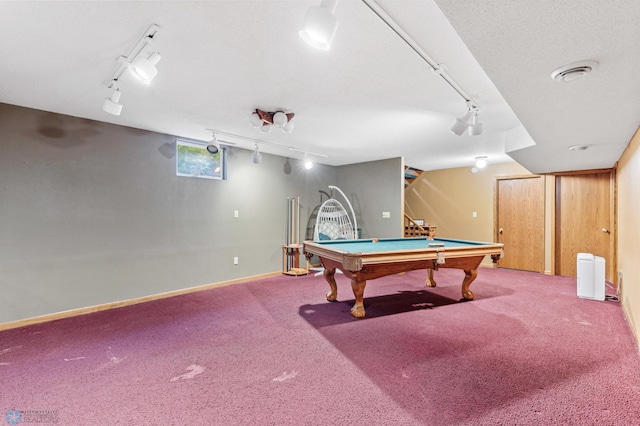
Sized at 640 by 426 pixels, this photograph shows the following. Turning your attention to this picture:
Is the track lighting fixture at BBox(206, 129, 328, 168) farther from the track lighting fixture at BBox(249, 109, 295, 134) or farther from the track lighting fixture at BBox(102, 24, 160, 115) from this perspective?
the track lighting fixture at BBox(102, 24, 160, 115)

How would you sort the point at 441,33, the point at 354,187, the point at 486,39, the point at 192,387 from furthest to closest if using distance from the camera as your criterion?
the point at 354,187
the point at 192,387
the point at 441,33
the point at 486,39

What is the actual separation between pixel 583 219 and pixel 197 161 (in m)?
6.83

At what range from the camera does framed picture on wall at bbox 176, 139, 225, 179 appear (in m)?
4.22

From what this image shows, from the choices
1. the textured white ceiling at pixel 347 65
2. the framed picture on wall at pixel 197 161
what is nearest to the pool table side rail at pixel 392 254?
the textured white ceiling at pixel 347 65

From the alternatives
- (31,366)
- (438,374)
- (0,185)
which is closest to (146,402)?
(31,366)

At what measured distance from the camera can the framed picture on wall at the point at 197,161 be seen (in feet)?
13.9

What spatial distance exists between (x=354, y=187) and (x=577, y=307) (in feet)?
13.3

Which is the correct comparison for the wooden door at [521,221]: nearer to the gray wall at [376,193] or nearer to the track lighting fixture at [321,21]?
the gray wall at [376,193]

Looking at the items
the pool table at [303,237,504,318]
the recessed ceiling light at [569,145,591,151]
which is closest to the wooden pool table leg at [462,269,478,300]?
the pool table at [303,237,504,318]

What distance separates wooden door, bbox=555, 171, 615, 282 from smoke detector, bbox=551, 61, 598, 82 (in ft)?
15.1

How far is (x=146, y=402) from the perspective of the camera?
5.58ft

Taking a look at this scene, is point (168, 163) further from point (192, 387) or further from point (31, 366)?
point (192, 387)

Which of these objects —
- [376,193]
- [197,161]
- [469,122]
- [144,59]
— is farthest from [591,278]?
[197,161]

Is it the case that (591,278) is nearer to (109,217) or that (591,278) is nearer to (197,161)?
(197,161)
